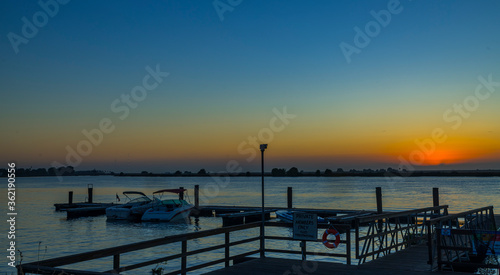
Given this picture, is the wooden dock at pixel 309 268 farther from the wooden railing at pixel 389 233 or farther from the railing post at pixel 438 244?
the wooden railing at pixel 389 233

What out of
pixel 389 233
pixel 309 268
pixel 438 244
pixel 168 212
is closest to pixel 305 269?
pixel 309 268

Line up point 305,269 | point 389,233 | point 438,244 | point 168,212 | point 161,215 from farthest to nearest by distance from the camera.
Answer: point 168,212 → point 161,215 → point 389,233 → point 438,244 → point 305,269

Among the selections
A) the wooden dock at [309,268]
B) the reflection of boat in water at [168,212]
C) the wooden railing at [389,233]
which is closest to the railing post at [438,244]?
the wooden dock at [309,268]

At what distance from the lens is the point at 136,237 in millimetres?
34094

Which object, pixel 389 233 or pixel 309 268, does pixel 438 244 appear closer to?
pixel 309 268

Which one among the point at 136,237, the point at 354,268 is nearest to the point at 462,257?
the point at 354,268

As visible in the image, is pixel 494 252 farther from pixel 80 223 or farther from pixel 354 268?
pixel 80 223

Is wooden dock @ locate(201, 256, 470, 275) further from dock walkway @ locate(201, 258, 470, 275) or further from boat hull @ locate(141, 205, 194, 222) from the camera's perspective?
boat hull @ locate(141, 205, 194, 222)

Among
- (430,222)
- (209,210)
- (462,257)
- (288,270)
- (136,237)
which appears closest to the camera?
(288,270)

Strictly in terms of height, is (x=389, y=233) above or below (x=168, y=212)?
above

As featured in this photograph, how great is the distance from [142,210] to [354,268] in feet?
114

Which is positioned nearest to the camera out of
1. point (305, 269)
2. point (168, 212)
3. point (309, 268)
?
point (305, 269)

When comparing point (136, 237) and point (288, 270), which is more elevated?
point (288, 270)

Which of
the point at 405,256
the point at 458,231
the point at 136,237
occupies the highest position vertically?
the point at 458,231
